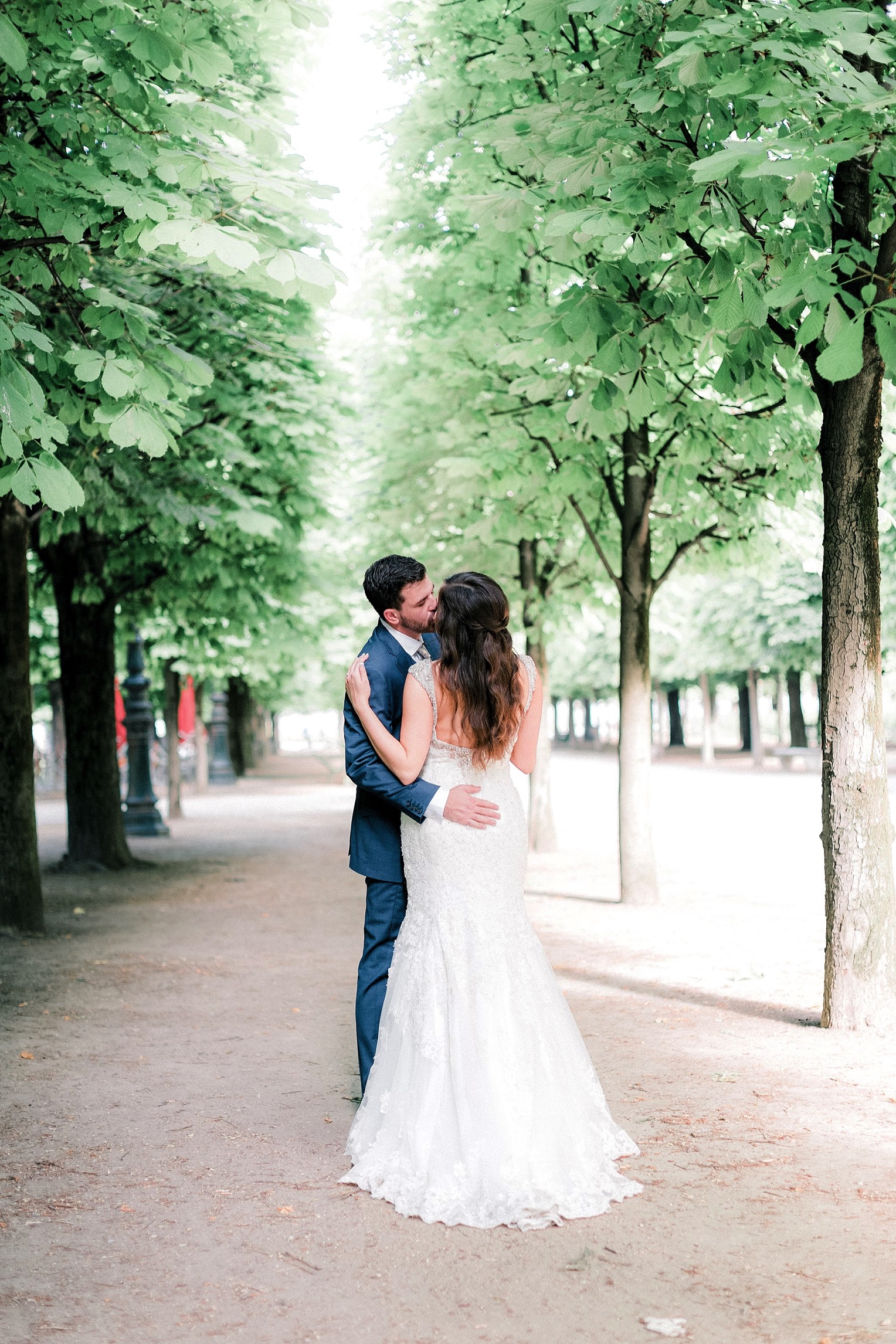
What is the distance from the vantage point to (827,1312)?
3.36 meters

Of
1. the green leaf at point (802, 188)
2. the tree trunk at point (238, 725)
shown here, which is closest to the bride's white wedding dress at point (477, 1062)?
the green leaf at point (802, 188)

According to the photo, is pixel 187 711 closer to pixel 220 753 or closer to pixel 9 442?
pixel 220 753

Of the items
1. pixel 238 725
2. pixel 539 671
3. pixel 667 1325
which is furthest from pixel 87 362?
pixel 238 725

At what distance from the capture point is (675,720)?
58875 mm

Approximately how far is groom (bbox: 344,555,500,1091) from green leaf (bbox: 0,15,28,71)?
2134 millimetres

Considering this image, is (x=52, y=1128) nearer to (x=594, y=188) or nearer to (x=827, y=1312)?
(x=827, y=1312)

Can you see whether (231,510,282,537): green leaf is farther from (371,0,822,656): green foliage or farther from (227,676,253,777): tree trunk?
(227,676,253,777): tree trunk

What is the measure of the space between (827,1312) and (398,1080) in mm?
1631

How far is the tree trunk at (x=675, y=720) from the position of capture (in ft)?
193

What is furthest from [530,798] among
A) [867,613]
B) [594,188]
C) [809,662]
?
[809,662]

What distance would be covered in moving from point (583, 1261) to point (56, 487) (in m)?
3.17

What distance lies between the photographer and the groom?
4848 millimetres

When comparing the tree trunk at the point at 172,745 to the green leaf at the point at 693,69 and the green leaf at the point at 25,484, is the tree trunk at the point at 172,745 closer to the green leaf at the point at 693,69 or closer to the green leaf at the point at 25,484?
the green leaf at the point at 25,484

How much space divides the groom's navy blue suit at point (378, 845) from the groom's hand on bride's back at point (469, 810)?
0.27 m
